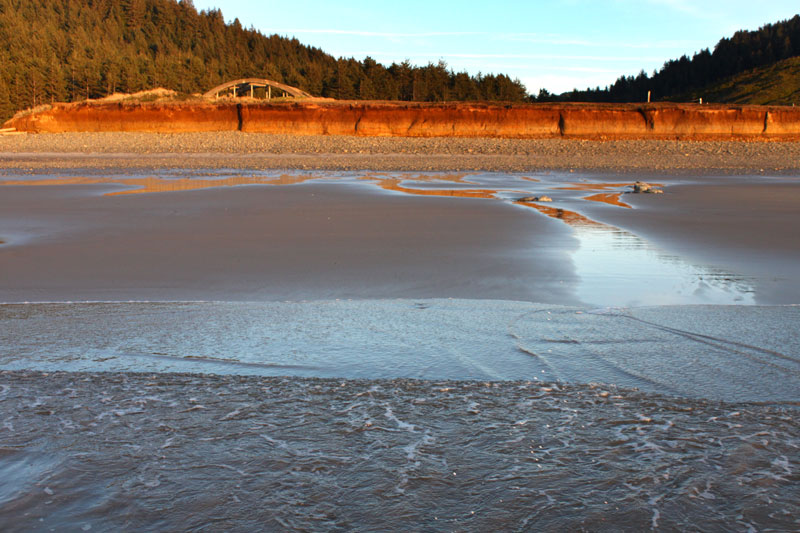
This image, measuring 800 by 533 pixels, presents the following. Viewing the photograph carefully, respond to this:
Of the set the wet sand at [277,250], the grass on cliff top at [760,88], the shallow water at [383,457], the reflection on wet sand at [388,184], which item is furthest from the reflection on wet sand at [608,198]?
the grass on cliff top at [760,88]

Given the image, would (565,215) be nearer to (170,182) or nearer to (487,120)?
(170,182)

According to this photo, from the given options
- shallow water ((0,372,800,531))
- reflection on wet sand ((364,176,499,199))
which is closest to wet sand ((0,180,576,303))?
reflection on wet sand ((364,176,499,199))

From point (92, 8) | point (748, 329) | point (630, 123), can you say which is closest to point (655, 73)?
point (630, 123)

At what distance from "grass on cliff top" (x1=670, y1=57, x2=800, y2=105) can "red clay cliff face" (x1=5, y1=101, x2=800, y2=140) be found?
28925mm

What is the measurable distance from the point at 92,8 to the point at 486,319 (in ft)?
384

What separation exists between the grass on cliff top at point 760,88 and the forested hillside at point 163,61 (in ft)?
70.3

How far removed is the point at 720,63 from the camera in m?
86.4

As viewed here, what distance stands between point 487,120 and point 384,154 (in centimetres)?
811

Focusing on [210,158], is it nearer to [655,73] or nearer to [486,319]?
[486,319]

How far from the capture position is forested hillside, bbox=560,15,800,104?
81125 millimetres

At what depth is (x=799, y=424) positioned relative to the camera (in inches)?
98.0

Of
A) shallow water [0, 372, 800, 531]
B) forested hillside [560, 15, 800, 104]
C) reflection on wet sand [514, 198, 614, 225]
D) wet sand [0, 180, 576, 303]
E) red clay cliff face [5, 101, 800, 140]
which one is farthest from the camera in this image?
forested hillside [560, 15, 800, 104]

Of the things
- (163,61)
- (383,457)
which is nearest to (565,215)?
(383,457)

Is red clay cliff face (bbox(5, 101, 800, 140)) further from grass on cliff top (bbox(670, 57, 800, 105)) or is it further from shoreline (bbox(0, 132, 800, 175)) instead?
grass on cliff top (bbox(670, 57, 800, 105))
